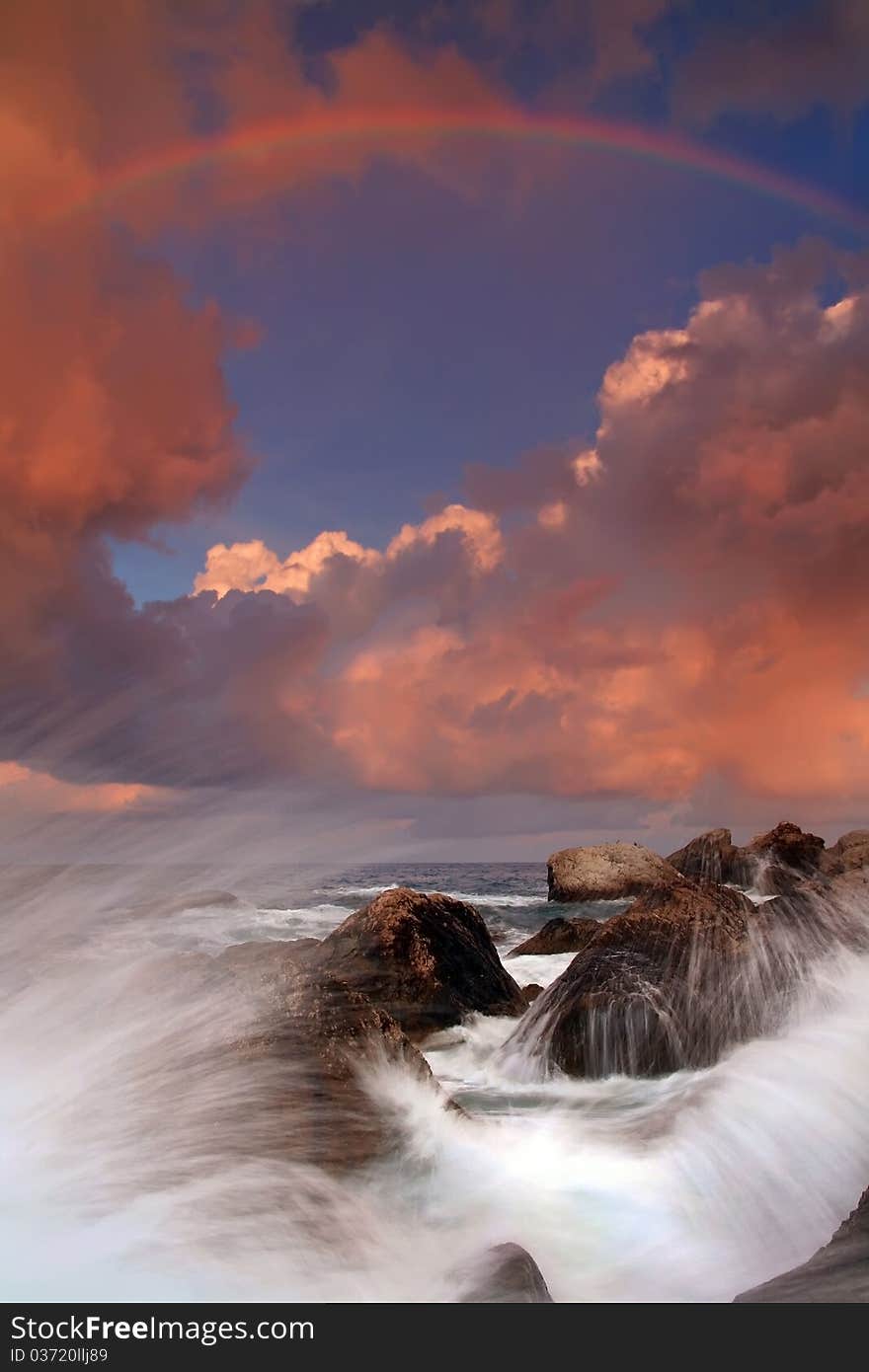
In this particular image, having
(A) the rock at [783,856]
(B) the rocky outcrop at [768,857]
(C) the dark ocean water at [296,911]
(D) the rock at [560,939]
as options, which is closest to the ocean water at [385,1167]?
(C) the dark ocean water at [296,911]

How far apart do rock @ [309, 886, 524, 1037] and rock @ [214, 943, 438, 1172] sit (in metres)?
4.58

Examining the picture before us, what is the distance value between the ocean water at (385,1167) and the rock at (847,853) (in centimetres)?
2340

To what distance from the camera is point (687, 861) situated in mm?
43344

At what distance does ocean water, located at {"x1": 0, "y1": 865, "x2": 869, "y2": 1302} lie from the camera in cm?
455

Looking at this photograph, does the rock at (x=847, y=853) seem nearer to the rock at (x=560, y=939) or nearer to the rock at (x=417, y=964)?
the rock at (x=560, y=939)

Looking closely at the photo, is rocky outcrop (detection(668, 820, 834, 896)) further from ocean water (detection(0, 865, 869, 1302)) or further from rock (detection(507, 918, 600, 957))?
ocean water (detection(0, 865, 869, 1302))

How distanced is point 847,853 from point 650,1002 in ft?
89.3

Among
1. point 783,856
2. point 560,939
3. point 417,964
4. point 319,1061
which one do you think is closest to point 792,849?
point 783,856

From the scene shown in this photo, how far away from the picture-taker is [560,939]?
20.2m

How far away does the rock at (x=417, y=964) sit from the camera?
1212 cm

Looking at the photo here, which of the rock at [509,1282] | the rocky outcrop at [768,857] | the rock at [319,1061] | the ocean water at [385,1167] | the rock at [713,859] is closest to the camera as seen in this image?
the rock at [509,1282]

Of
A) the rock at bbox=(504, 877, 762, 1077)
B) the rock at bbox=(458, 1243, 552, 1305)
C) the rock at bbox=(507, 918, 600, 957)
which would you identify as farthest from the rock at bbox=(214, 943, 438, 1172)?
the rock at bbox=(507, 918, 600, 957)
